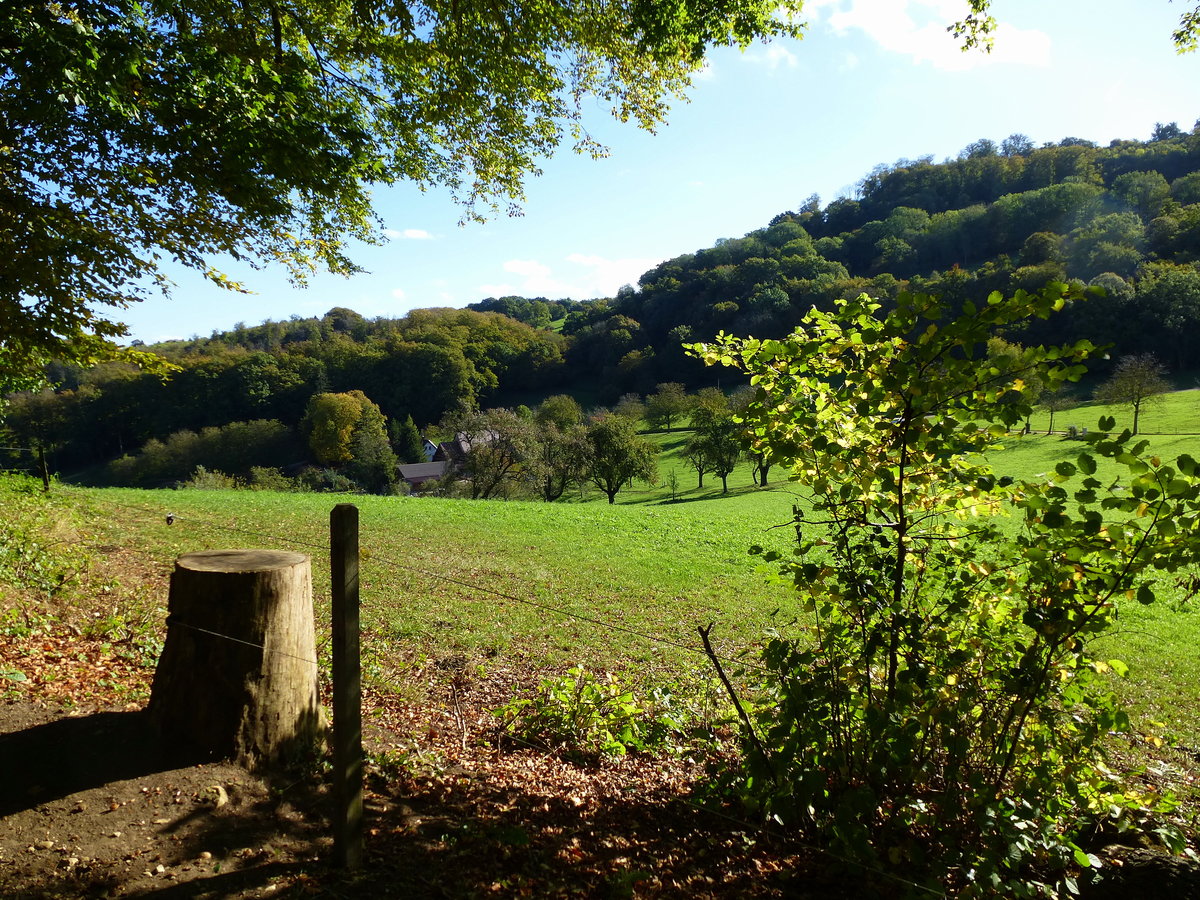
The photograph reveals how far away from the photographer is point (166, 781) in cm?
352

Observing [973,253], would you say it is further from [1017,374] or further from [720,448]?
[1017,374]

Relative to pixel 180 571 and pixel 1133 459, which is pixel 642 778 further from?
pixel 1133 459

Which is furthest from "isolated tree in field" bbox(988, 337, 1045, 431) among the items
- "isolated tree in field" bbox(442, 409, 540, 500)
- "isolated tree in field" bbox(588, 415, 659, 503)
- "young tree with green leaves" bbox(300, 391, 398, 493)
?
"young tree with green leaves" bbox(300, 391, 398, 493)

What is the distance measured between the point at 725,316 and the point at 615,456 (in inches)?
2329

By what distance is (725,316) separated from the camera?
99688 millimetres

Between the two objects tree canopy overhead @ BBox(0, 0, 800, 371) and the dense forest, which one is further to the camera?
the dense forest

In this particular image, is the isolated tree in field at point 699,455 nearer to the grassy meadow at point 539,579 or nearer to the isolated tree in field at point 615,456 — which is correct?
the isolated tree in field at point 615,456

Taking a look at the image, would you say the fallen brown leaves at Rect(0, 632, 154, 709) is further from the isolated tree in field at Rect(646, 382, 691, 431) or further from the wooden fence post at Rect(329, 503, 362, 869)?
the isolated tree in field at Rect(646, 382, 691, 431)

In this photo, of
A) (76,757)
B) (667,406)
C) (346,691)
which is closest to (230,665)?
(76,757)

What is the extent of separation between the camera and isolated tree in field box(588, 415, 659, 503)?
47031 mm

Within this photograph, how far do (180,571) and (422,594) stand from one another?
738cm

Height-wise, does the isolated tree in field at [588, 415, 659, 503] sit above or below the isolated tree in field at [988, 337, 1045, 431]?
below

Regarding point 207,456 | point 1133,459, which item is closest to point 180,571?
point 1133,459

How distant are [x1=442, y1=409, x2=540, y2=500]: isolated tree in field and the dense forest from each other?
1584 centimetres
